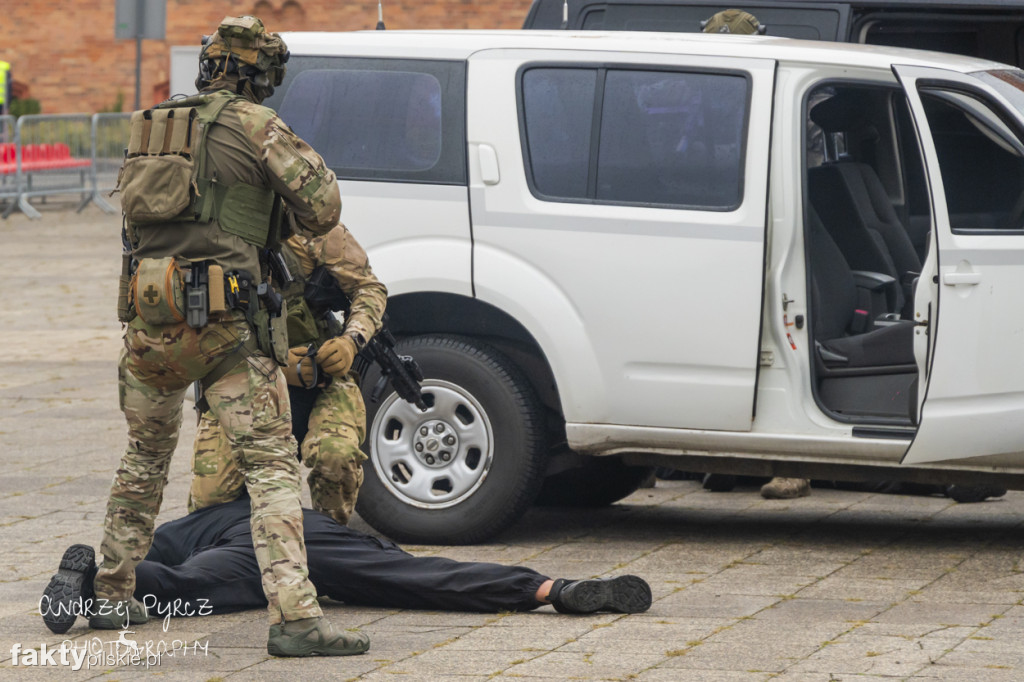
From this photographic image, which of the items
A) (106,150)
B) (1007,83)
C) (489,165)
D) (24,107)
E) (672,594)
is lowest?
(24,107)

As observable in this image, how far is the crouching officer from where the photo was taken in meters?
4.98

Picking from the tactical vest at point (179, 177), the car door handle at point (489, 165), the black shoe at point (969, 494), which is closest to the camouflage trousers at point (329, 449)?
the car door handle at point (489, 165)

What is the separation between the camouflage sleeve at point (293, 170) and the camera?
500 cm

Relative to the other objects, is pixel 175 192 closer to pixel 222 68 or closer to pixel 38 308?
pixel 222 68

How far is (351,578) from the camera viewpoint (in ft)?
18.4

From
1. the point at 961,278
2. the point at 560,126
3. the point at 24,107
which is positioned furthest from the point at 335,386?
the point at 24,107

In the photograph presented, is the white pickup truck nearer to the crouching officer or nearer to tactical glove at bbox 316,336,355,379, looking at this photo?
tactical glove at bbox 316,336,355,379

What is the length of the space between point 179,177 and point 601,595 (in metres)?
1.79

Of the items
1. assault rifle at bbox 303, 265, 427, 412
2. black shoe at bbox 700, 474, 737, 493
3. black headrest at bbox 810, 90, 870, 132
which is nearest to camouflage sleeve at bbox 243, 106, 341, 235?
assault rifle at bbox 303, 265, 427, 412

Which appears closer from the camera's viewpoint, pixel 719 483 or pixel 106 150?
pixel 719 483

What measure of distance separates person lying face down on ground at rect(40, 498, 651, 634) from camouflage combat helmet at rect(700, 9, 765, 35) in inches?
138

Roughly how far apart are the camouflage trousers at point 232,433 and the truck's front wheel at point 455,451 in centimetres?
165

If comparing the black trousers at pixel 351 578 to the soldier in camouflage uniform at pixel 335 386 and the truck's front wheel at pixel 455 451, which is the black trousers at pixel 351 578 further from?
the truck's front wheel at pixel 455 451

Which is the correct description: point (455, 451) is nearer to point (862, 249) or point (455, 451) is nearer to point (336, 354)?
point (336, 354)
